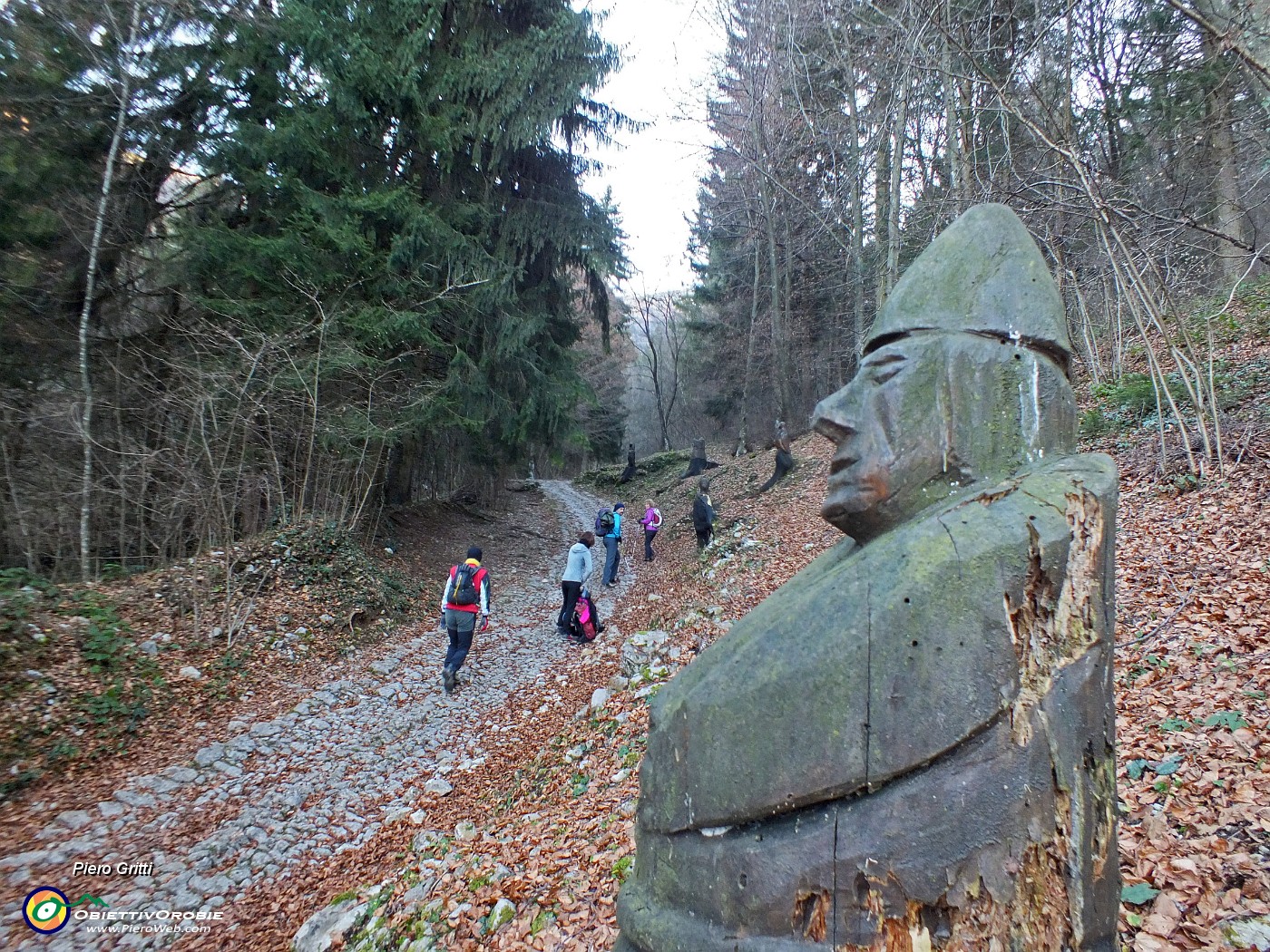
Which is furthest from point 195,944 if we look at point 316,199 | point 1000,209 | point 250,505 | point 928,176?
point 928,176

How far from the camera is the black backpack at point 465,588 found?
8.64 m

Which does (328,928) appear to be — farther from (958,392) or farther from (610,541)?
(610,541)

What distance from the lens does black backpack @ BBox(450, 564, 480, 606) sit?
864 centimetres

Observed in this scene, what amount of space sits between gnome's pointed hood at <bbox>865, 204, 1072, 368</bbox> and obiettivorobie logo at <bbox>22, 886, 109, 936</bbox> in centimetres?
688

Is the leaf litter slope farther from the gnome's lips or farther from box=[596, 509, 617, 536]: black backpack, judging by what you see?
box=[596, 509, 617, 536]: black backpack

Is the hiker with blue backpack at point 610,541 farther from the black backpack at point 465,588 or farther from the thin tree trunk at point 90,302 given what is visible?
the thin tree trunk at point 90,302

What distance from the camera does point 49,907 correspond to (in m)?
5.00

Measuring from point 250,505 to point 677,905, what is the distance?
458 inches

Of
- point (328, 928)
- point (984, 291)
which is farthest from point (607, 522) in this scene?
point (984, 291)

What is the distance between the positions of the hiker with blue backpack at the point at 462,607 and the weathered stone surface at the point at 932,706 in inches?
264

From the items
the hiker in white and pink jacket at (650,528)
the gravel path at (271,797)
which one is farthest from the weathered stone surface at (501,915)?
the hiker in white and pink jacket at (650,528)

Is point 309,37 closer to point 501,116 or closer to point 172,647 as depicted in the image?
point 501,116

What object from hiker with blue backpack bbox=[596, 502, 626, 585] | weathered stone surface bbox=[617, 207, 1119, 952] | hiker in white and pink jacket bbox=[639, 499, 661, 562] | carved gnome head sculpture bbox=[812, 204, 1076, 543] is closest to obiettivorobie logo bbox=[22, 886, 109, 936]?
weathered stone surface bbox=[617, 207, 1119, 952]

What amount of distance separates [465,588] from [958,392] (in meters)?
7.40
